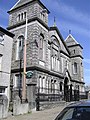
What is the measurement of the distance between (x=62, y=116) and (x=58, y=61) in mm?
27256

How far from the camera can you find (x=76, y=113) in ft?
16.5

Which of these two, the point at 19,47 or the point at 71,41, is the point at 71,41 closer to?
the point at 71,41

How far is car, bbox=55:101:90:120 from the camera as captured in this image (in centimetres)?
471

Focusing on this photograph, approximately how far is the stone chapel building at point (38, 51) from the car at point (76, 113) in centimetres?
1408

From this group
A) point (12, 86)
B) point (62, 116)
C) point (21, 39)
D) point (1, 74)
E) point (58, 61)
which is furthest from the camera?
point (58, 61)

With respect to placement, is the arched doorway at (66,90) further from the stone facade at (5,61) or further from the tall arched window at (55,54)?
the stone facade at (5,61)

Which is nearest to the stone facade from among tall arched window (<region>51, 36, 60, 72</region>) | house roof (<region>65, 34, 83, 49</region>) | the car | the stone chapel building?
the stone chapel building

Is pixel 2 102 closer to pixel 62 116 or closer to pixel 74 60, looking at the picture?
pixel 62 116

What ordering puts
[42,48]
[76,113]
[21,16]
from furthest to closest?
[21,16] → [42,48] → [76,113]

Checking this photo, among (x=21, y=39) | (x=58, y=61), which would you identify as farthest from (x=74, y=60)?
(x=21, y=39)

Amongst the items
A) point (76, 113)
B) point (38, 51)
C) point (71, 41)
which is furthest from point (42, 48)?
point (76, 113)

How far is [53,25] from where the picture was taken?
3278 cm

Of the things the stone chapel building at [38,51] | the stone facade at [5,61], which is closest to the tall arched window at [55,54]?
the stone chapel building at [38,51]

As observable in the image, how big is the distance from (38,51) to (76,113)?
19.5m
